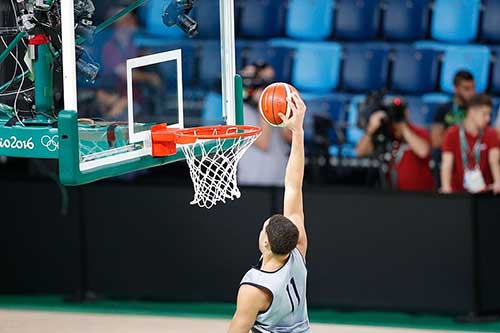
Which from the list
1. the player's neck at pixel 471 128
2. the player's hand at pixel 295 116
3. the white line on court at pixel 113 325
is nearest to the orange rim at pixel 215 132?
the player's hand at pixel 295 116

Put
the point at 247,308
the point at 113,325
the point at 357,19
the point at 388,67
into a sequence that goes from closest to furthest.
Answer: the point at 247,308, the point at 113,325, the point at 388,67, the point at 357,19

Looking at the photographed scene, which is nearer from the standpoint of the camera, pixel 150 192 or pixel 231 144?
pixel 231 144

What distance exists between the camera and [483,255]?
9.84 meters

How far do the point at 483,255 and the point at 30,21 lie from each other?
4336 mm

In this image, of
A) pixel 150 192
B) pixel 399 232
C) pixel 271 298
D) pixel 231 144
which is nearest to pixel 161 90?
pixel 150 192

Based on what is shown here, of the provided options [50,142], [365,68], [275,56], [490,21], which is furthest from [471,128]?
[50,142]

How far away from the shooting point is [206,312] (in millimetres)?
10367

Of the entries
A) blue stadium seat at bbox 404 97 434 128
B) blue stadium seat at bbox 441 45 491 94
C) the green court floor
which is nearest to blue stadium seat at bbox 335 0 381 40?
blue stadium seat at bbox 441 45 491 94

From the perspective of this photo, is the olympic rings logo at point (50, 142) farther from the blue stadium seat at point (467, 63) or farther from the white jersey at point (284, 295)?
the blue stadium seat at point (467, 63)

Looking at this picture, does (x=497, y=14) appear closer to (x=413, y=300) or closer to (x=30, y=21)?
(x=413, y=300)

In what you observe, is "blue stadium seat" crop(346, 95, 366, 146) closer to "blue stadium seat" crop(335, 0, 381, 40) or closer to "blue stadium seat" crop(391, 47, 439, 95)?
"blue stadium seat" crop(391, 47, 439, 95)

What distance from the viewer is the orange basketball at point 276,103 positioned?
22.9 ft

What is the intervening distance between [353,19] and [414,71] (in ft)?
2.61

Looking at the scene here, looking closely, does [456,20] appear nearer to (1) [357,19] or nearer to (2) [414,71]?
(2) [414,71]
